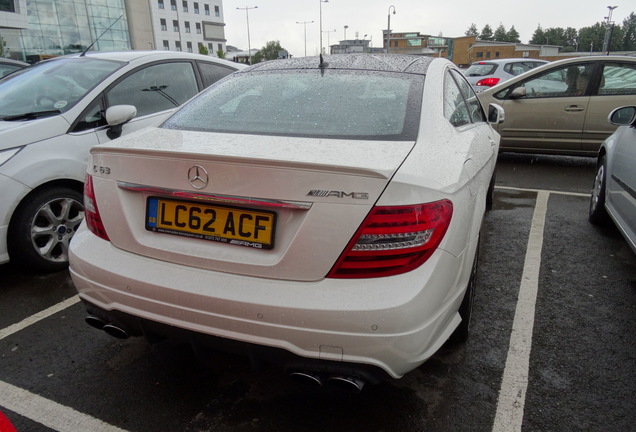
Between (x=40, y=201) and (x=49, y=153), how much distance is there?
13.7 inches

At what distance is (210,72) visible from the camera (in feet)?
16.0

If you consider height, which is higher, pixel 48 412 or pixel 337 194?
pixel 337 194

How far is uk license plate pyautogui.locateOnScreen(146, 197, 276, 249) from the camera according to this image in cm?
174

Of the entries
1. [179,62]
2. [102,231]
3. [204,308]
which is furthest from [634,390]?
[179,62]

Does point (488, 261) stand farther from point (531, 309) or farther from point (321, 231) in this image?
point (321, 231)

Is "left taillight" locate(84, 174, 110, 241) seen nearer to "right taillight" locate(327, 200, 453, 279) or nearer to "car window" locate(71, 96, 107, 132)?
"right taillight" locate(327, 200, 453, 279)

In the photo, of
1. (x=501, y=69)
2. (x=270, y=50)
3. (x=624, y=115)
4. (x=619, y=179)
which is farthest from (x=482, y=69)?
(x=270, y=50)

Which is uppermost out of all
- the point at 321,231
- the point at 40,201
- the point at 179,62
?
the point at 179,62

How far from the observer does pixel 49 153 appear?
336 cm

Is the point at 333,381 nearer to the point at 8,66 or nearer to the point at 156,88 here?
the point at 156,88

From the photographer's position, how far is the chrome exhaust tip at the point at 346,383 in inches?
66.6

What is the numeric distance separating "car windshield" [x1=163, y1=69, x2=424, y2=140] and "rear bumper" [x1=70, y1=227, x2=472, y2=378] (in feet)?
2.20

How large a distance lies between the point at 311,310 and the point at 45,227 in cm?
270

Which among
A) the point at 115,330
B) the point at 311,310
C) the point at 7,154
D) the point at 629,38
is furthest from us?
the point at 629,38
